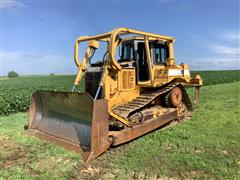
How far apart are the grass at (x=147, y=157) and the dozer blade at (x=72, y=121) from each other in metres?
0.26

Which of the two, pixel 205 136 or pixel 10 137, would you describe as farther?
pixel 10 137

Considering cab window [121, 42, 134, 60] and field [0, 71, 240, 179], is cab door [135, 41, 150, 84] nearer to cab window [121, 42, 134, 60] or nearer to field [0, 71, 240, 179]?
cab window [121, 42, 134, 60]


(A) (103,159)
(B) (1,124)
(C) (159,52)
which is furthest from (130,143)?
(B) (1,124)

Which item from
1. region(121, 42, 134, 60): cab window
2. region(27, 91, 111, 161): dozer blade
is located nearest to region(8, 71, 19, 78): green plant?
region(27, 91, 111, 161): dozer blade

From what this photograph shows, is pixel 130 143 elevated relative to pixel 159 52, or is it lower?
lower

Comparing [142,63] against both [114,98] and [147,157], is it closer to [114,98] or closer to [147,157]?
[114,98]

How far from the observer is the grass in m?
4.95

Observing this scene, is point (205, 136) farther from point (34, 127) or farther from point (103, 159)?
point (34, 127)

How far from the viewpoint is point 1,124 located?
924cm

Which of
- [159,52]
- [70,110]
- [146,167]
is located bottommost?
[146,167]

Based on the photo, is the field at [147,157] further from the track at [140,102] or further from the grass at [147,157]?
the track at [140,102]

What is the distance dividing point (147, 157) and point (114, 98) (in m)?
1.90

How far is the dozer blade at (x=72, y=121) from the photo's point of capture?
A: 5.63 meters

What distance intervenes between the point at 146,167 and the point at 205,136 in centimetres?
237
